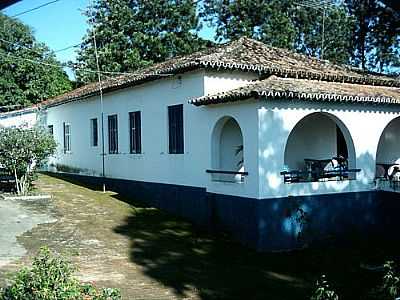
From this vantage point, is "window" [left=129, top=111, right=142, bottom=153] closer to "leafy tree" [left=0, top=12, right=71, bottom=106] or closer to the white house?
the white house

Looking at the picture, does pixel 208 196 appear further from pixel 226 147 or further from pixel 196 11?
pixel 196 11

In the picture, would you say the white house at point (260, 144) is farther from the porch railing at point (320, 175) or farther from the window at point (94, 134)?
the window at point (94, 134)

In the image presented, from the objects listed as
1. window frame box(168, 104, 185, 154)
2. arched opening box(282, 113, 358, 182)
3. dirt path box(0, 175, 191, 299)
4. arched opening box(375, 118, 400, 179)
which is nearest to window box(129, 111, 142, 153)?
dirt path box(0, 175, 191, 299)

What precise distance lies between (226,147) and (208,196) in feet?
5.20

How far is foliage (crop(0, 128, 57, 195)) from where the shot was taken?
605 inches

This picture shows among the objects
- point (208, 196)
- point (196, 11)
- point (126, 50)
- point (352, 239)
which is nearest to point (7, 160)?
point (208, 196)

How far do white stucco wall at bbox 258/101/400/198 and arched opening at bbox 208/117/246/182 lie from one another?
4.61 feet

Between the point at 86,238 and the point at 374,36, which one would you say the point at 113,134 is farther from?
the point at 374,36

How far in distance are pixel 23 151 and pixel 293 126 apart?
8336 millimetres

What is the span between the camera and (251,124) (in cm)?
1193

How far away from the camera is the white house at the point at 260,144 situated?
39.0ft

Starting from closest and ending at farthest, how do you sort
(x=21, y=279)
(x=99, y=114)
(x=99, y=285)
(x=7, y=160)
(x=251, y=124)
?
(x=21, y=279) < (x=99, y=285) < (x=251, y=124) < (x=7, y=160) < (x=99, y=114)

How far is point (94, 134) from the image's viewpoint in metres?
20.1

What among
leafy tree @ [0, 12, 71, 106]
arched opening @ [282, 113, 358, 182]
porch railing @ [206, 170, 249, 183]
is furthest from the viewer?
leafy tree @ [0, 12, 71, 106]
